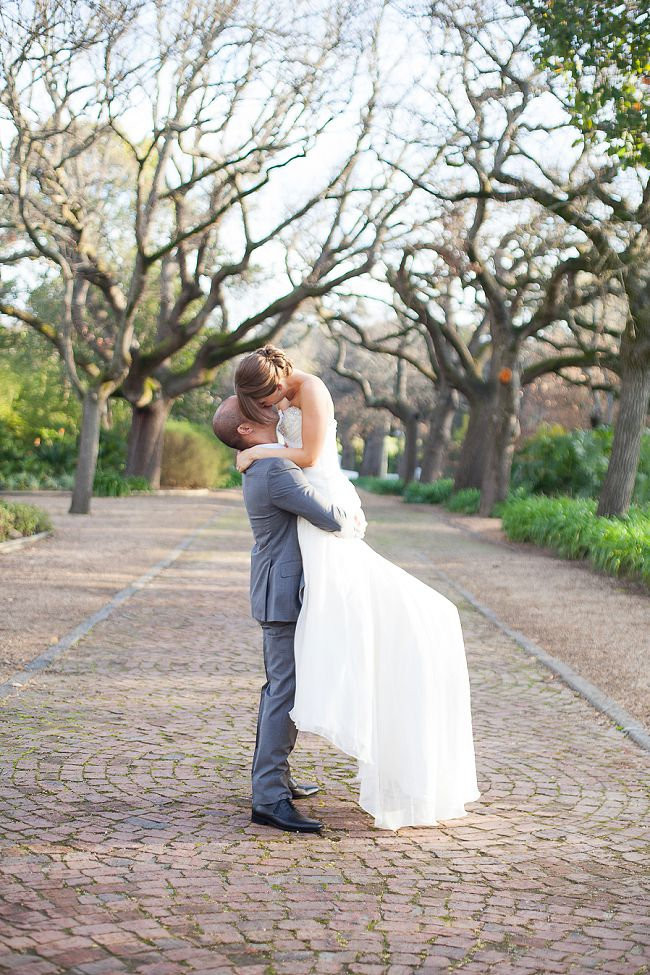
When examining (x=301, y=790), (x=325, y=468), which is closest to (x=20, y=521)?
(x=301, y=790)

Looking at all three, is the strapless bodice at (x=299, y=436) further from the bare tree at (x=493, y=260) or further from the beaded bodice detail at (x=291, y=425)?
the bare tree at (x=493, y=260)

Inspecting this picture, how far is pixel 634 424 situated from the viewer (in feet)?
61.8

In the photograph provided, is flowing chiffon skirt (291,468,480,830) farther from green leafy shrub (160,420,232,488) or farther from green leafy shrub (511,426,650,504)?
green leafy shrub (160,420,232,488)

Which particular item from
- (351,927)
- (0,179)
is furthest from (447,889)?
(0,179)

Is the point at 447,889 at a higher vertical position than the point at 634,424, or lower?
lower

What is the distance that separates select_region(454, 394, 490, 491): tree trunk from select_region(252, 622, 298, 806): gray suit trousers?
89.3ft

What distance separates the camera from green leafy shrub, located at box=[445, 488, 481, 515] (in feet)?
95.5

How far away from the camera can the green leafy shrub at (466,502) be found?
2911 centimetres

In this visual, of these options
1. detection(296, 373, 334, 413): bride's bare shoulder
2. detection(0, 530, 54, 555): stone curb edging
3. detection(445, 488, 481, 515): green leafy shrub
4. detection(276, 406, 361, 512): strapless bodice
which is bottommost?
detection(0, 530, 54, 555): stone curb edging

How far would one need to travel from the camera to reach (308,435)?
4504 mm

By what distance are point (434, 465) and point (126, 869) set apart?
36.0m

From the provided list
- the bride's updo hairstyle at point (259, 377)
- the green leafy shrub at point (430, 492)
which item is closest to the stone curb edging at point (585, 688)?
the bride's updo hairstyle at point (259, 377)

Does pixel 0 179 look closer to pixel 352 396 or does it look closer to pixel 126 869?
pixel 126 869

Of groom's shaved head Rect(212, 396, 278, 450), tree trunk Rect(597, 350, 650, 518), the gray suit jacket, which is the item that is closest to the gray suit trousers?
the gray suit jacket
